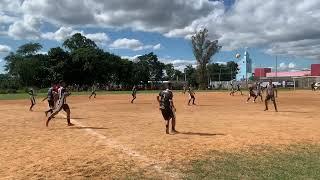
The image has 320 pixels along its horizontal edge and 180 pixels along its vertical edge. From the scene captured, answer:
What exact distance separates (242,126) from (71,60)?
299 feet

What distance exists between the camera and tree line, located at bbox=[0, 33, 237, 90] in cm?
10575

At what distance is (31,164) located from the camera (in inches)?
434

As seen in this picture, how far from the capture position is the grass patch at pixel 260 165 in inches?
376

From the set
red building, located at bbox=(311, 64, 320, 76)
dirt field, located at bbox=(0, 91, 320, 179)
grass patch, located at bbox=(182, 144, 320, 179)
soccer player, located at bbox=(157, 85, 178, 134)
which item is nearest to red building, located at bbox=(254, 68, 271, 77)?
red building, located at bbox=(311, 64, 320, 76)

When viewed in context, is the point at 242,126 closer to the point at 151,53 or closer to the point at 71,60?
the point at 71,60

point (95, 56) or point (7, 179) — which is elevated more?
point (95, 56)

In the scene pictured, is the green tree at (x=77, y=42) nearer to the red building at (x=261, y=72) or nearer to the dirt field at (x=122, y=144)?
the red building at (x=261, y=72)

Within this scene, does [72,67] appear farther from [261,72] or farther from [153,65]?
[261,72]

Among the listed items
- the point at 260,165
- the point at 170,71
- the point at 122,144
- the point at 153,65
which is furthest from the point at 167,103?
the point at 170,71

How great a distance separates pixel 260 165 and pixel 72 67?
9801 cm

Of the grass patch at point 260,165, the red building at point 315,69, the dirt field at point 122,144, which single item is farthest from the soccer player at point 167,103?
the red building at point 315,69

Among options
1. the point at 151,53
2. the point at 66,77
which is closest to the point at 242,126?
the point at 66,77

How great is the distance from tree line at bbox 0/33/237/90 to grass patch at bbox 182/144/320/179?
9103 cm

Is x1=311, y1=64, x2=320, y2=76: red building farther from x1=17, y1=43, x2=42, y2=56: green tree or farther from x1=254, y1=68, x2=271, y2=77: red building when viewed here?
x1=17, y1=43, x2=42, y2=56: green tree
